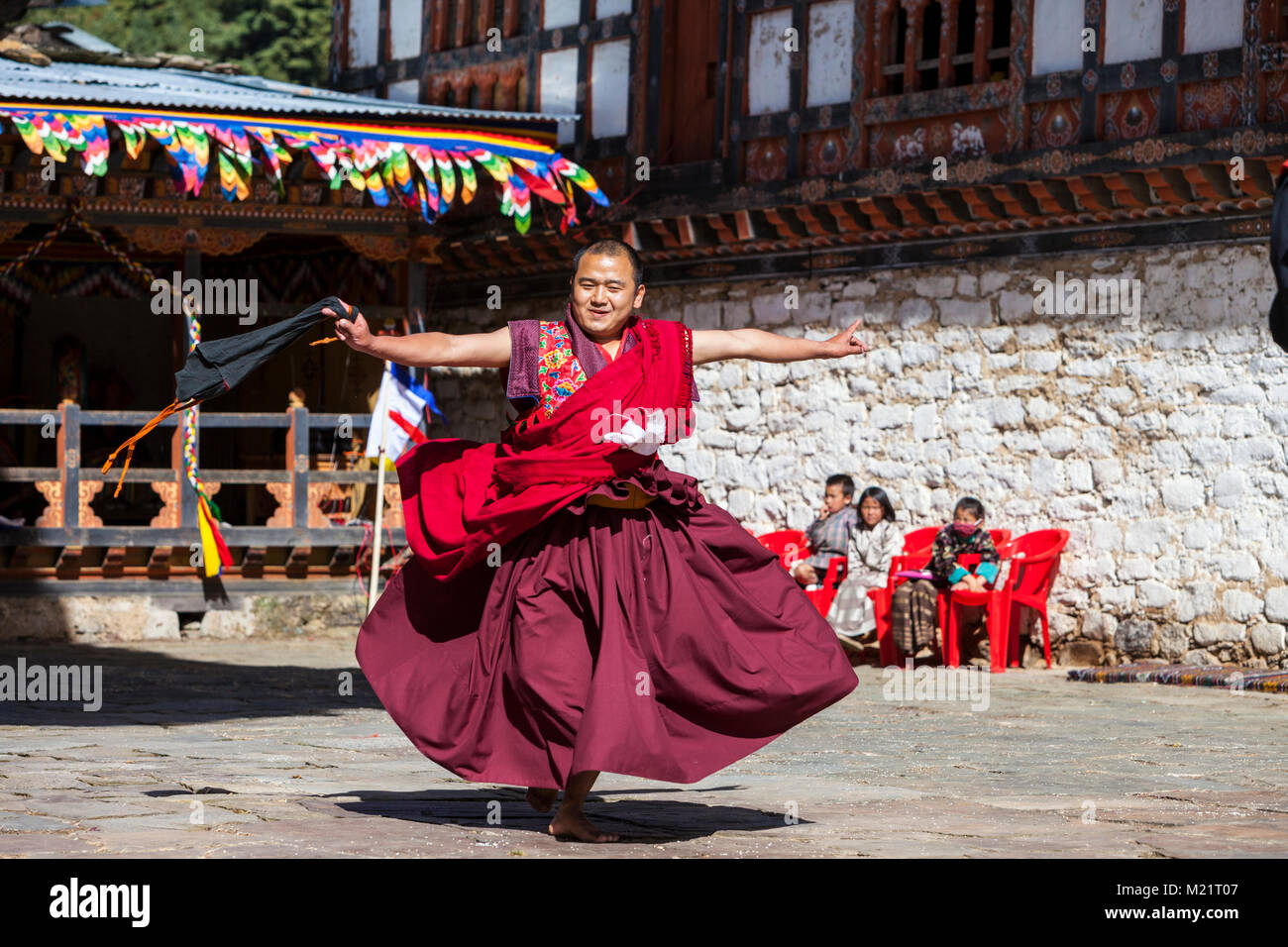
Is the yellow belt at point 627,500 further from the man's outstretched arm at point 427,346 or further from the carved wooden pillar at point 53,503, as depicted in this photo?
the carved wooden pillar at point 53,503

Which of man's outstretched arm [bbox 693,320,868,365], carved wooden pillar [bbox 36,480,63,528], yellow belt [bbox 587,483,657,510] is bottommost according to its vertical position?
carved wooden pillar [bbox 36,480,63,528]

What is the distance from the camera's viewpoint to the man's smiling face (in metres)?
5.54

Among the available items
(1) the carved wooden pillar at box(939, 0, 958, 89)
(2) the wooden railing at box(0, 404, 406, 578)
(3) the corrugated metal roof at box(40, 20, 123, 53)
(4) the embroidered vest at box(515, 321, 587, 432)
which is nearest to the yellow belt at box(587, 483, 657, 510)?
(4) the embroidered vest at box(515, 321, 587, 432)

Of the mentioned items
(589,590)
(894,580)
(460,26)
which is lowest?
(894,580)

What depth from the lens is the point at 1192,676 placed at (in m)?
10.8

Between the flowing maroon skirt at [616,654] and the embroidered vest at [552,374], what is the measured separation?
30 centimetres

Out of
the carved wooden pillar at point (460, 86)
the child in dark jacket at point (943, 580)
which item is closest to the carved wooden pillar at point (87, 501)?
the carved wooden pillar at point (460, 86)

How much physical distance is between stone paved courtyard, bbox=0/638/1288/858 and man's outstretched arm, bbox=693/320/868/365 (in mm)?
1373

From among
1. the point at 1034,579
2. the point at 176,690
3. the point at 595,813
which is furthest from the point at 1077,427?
the point at 595,813

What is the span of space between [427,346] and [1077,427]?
739 centimetres

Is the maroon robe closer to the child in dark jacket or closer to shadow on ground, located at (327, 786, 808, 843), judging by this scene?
shadow on ground, located at (327, 786, 808, 843)

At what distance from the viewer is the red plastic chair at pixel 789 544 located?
1340cm

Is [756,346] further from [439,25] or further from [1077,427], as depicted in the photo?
[439,25]
